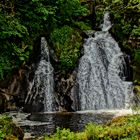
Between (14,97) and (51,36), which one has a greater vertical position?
(51,36)

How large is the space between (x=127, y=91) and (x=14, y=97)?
684 centimetres

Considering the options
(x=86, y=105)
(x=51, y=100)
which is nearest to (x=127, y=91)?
(x=86, y=105)

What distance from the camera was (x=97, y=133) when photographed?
962 cm

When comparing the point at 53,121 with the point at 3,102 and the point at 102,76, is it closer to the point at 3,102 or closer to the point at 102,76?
the point at 3,102

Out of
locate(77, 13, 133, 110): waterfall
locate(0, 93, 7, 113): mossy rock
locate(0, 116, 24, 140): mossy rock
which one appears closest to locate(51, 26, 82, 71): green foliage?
locate(77, 13, 133, 110): waterfall

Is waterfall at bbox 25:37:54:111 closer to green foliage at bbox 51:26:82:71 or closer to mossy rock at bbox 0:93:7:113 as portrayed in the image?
green foliage at bbox 51:26:82:71

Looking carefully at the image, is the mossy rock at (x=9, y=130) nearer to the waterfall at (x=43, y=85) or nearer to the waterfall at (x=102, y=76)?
the waterfall at (x=43, y=85)

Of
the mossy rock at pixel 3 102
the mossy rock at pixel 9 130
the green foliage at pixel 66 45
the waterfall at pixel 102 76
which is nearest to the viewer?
the mossy rock at pixel 9 130

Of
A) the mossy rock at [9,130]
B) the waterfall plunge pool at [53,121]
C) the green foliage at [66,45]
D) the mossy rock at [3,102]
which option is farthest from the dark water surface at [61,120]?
the green foliage at [66,45]

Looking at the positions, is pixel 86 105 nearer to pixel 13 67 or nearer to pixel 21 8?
pixel 13 67

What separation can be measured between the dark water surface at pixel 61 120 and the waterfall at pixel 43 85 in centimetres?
189

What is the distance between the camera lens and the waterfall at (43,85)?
891 inches

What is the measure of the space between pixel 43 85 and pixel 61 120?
215 inches

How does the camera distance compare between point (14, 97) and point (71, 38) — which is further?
point (71, 38)
